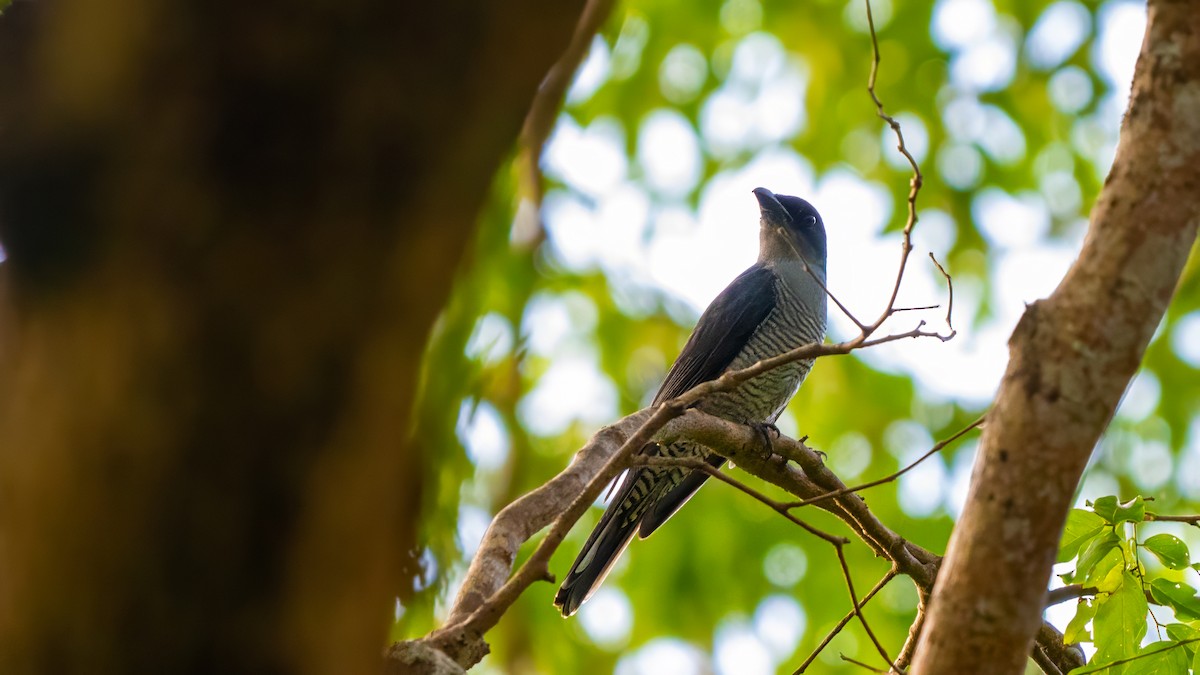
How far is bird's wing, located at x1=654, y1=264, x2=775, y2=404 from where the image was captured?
5652 millimetres

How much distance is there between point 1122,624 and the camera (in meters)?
2.32

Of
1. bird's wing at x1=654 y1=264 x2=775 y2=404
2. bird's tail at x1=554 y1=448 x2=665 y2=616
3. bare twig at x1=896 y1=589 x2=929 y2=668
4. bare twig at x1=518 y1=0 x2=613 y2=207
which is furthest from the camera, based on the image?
bird's wing at x1=654 y1=264 x2=775 y2=404

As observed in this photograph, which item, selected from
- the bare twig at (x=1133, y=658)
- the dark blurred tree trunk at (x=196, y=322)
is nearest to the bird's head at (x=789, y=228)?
the bare twig at (x=1133, y=658)

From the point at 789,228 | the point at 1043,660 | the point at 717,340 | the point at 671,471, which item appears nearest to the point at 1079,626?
the point at 1043,660

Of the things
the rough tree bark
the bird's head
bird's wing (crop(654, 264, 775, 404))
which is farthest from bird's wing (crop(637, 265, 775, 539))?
the rough tree bark

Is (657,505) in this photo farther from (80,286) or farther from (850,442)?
(80,286)

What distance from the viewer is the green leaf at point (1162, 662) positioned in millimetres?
2256

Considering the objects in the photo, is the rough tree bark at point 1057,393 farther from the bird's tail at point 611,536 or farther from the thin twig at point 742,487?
the bird's tail at point 611,536

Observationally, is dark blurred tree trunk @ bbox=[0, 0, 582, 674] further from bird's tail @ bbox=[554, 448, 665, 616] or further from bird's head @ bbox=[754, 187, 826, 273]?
bird's head @ bbox=[754, 187, 826, 273]

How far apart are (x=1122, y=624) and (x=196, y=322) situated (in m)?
2.04

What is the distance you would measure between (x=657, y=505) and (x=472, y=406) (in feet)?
10.8

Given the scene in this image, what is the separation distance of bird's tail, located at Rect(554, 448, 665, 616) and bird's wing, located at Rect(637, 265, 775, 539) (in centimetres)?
12

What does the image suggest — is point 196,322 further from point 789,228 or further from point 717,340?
point 789,228

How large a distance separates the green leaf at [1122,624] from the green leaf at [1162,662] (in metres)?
0.03
